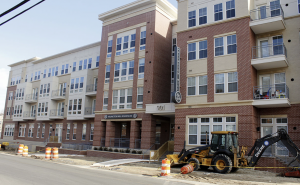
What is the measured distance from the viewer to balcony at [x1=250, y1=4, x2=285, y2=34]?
819 inches

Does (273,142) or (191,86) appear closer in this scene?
(273,142)

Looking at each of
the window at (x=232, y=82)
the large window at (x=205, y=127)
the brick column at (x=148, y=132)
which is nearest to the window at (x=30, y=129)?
the brick column at (x=148, y=132)

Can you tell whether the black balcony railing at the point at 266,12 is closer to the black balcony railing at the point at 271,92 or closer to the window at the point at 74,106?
the black balcony railing at the point at 271,92

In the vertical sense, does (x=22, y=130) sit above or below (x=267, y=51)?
below

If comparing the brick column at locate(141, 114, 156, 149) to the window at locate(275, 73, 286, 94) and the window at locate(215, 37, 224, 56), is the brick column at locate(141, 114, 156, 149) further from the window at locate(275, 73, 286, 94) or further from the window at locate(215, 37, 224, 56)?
the window at locate(275, 73, 286, 94)

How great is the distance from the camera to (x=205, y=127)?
22.7 metres

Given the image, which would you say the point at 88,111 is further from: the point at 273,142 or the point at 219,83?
the point at 273,142

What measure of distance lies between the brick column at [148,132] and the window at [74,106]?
13304 millimetres

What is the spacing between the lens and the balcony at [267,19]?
68.3 feet

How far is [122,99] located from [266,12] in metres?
17.6

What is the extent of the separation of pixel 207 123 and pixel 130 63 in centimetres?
1279

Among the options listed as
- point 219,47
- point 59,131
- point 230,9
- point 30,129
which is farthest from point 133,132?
point 30,129

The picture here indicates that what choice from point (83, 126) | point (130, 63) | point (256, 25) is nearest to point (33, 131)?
point (83, 126)

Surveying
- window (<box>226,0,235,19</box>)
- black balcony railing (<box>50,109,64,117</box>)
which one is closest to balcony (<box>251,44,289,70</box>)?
window (<box>226,0,235,19</box>)
